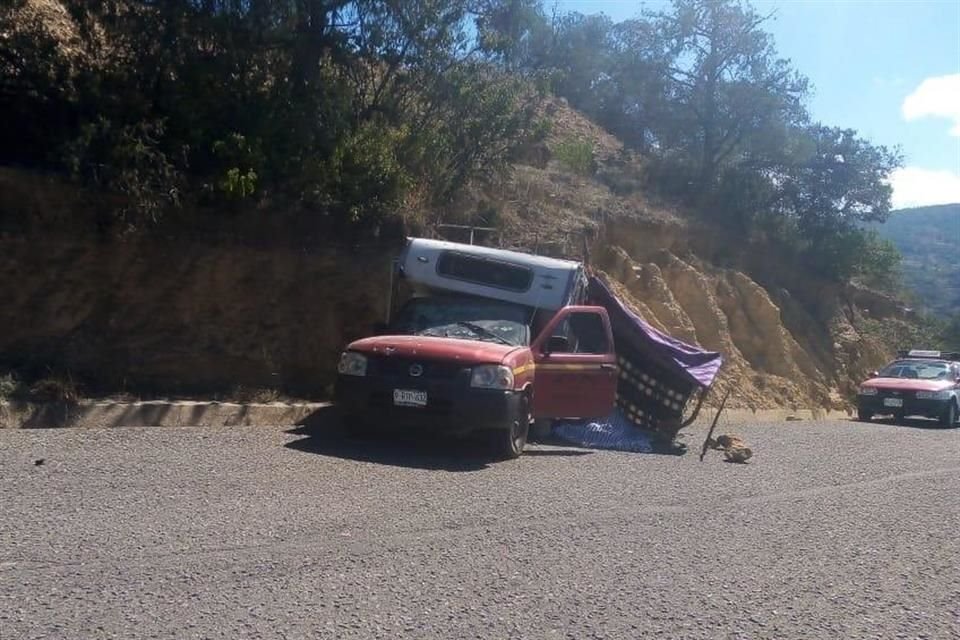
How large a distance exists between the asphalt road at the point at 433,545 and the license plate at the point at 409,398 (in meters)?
0.56

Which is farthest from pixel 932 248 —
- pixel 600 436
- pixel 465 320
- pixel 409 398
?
pixel 409 398

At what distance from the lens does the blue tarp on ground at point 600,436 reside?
1354 cm

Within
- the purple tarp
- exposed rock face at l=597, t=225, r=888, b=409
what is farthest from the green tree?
the purple tarp

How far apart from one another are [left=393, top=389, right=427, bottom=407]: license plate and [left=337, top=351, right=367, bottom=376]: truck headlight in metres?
0.47

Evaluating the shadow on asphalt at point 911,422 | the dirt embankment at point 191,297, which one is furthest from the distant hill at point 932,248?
the dirt embankment at point 191,297

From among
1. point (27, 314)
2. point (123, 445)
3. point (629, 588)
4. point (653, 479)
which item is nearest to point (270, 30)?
point (27, 314)

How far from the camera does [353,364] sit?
36.8ft

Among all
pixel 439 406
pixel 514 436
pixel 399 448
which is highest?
pixel 439 406

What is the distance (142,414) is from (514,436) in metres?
4.20

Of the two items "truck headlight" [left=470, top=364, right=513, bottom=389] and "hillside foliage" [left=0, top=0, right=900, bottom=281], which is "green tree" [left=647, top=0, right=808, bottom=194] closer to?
"hillside foliage" [left=0, top=0, right=900, bottom=281]

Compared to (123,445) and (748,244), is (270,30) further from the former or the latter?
(748,244)

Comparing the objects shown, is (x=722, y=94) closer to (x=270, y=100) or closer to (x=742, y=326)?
(x=742, y=326)

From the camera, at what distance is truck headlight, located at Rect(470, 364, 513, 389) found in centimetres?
1077

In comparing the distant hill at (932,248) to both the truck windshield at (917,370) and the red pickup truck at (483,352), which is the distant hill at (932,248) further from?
the red pickup truck at (483,352)
